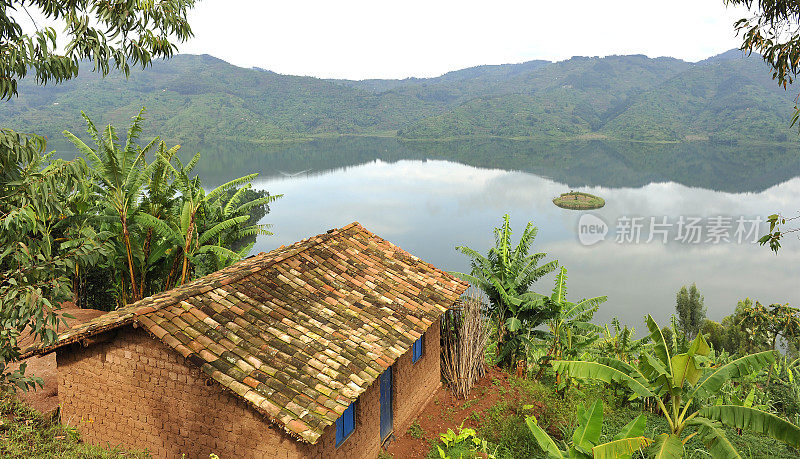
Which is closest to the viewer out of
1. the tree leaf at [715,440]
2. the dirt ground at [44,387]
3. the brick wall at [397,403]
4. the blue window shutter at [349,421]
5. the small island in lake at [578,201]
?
the tree leaf at [715,440]

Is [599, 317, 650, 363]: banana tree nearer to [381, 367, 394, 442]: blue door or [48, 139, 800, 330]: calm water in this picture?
[381, 367, 394, 442]: blue door

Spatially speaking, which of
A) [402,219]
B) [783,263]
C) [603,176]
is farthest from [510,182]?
[783,263]

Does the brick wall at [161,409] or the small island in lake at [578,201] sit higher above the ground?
the brick wall at [161,409]

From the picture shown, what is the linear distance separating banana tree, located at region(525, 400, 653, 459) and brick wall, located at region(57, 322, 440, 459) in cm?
257

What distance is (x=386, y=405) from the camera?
7570 mm

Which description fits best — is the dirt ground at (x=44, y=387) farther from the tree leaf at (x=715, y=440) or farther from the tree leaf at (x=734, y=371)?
the tree leaf at (x=734, y=371)

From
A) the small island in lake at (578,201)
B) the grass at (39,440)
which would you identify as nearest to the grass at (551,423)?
the grass at (39,440)

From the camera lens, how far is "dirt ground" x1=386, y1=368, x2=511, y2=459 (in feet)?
25.0

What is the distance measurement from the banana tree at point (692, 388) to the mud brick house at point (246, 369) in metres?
2.80

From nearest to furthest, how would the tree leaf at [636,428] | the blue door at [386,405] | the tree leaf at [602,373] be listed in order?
1. the tree leaf at [636,428]
2. the tree leaf at [602,373]
3. the blue door at [386,405]

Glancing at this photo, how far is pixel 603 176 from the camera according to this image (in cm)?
9200

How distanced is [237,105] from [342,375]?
165942mm

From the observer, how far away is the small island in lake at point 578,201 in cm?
6494

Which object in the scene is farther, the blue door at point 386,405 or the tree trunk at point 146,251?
the tree trunk at point 146,251
